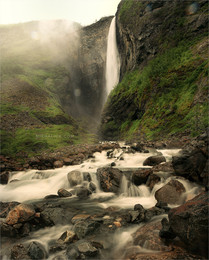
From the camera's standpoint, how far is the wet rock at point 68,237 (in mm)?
4952

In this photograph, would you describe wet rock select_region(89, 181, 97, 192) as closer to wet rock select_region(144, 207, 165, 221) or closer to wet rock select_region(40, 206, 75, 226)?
A: wet rock select_region(40, 206, 75, 226)

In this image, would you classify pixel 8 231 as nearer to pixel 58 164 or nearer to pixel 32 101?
pixel 58 164

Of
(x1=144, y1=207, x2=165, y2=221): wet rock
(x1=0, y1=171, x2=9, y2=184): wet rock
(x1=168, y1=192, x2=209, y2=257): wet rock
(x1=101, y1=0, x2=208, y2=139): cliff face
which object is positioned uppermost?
(x1=101, y1=0, x2=208, y2=139): cliff face

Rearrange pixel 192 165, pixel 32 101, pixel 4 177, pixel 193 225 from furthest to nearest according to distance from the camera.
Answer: pixel 32 101 → pixel 4 177 → pixel 192 165 → pixel 193 225

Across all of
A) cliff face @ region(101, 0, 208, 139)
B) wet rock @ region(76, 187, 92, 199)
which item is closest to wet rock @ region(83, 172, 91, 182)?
wet rock @ region(76, 187, 92, 199)

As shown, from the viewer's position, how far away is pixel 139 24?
35.5m

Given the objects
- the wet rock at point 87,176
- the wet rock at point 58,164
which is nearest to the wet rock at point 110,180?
the wet rock at point 87,176

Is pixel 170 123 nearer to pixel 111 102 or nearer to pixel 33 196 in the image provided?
pixel 33 196

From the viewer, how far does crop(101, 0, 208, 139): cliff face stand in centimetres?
1778

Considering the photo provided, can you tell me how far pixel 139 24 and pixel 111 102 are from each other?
16044mm

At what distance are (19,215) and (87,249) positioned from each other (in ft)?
8.55

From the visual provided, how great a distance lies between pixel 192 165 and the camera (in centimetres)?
711

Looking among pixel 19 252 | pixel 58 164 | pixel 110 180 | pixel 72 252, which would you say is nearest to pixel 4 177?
pixel 58 164

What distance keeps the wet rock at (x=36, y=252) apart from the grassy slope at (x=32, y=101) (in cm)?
1354
